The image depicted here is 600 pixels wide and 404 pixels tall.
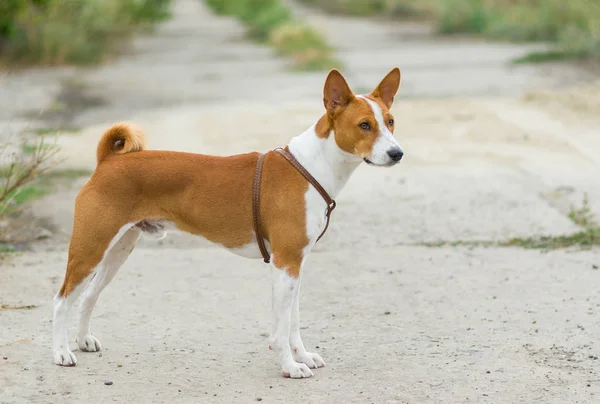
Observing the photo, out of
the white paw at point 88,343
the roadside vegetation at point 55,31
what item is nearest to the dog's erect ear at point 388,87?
the white paw at point 88,343

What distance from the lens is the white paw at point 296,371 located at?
5492 millimetres

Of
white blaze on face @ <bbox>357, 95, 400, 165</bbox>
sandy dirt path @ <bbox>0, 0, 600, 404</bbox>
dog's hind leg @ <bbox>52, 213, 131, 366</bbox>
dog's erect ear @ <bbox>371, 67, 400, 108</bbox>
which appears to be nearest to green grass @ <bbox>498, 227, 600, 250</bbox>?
sandy dirt path @ <bbox>0, 0, 600, 404</bbox>

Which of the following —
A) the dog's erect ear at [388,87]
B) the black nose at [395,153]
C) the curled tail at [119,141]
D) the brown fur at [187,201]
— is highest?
the dog's erect ear at [388,87]

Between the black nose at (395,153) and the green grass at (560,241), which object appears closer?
the black nose at (395,153)

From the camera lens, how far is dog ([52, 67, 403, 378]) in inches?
215

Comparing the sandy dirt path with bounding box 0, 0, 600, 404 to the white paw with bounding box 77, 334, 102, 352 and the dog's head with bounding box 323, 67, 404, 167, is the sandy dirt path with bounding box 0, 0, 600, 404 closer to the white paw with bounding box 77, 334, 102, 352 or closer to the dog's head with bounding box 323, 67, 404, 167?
the white paw with bounding box 77, 334, 102, 352

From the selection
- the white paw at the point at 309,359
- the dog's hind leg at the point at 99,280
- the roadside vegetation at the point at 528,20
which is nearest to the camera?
the white paw at the point at 309,359

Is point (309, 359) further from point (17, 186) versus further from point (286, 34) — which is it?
point (286, 34)

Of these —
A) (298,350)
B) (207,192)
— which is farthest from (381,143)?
(298,350)

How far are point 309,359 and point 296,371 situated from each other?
0.18 meters

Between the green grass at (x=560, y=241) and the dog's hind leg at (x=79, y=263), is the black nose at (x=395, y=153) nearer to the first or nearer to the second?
the dog's hind leg at (x=79, y=263)

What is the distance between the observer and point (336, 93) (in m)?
5.47

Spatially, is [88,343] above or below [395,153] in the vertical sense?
below

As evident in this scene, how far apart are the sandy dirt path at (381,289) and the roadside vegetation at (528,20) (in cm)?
562
